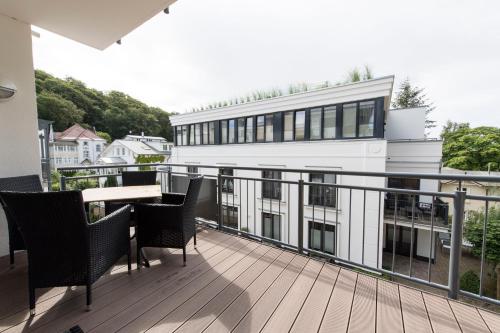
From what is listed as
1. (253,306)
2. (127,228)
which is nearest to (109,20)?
(127,228)

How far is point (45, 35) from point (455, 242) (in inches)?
192

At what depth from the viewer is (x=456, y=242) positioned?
1.67 metres

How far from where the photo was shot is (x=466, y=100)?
21.3 m

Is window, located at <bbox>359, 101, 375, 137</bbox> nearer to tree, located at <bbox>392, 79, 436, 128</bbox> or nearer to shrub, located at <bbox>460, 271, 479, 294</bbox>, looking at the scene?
shrub, located at <bbox>460, 271, 479, 294</bbox>

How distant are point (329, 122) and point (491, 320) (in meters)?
8.95

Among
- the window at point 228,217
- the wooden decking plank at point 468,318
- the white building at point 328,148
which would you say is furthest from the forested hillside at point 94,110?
the wooden decking plank at point 468,318

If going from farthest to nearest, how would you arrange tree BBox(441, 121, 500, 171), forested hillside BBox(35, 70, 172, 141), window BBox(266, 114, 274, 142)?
forested hillside BBox(35, 70, 172, 141)
tree BBox(441, 121, 500, 171)
window BBox(266, 114, 274, 142)

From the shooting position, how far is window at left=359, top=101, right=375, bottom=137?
8.57 m

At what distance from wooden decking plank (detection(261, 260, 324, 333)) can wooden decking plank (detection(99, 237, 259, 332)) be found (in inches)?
26.1

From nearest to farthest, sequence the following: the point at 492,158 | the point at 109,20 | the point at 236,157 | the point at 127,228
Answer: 1. the point at 127,228
2. the point at 109,20
3. the point at 236,157
4. the point at 492,158

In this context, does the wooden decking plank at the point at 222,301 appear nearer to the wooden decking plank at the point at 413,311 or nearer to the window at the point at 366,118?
the wooden decking plank at the point at 413,311

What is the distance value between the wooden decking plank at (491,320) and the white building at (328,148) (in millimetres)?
5192

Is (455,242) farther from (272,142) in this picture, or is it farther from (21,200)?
(272,142)

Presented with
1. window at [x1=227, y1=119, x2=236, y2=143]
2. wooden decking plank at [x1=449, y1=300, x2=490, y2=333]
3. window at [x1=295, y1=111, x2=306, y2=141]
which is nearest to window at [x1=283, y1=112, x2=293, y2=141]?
window at [x1=295, y1=111, x2=306, y2=141]
